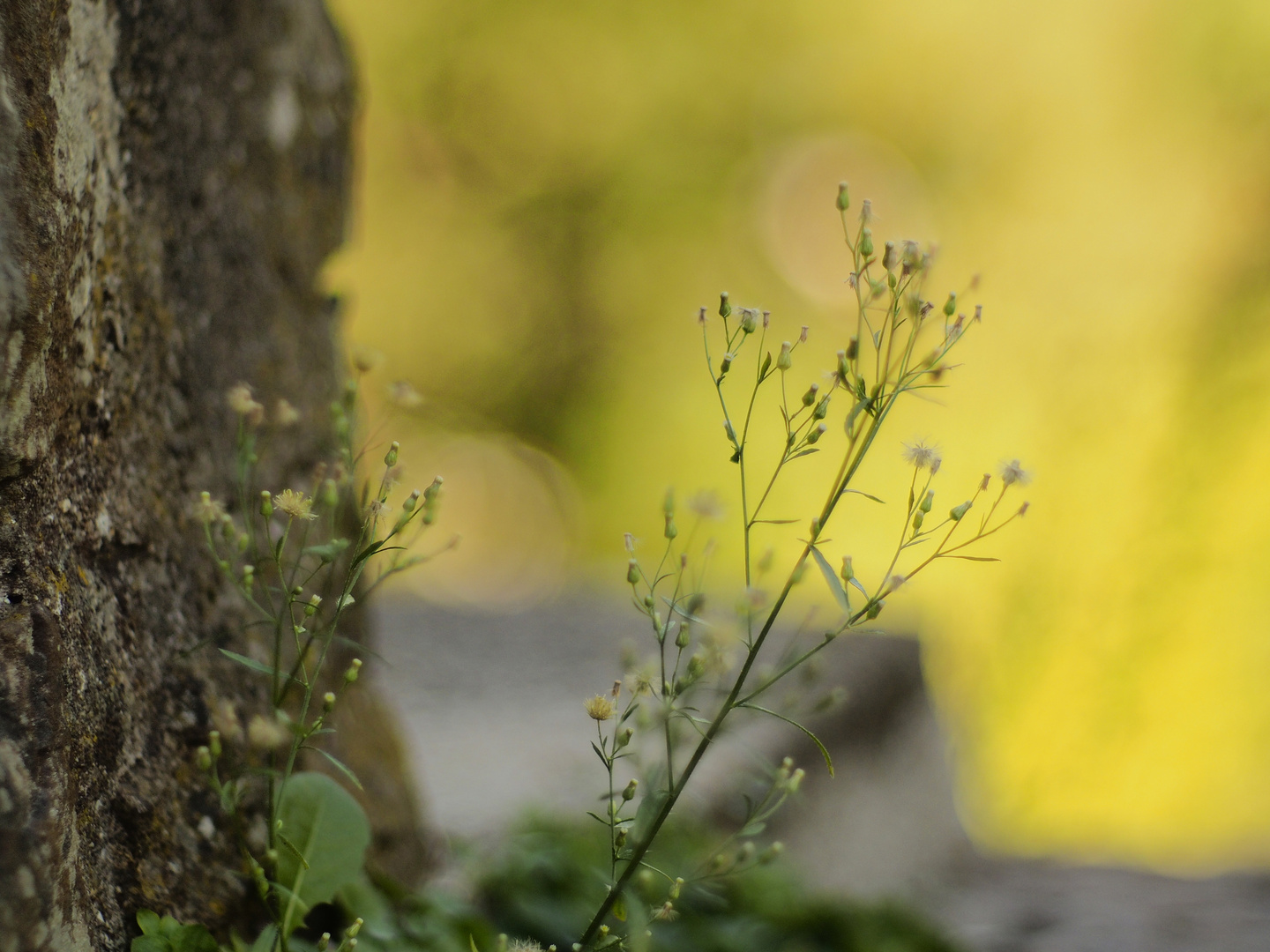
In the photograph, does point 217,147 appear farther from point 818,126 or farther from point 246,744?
point 818,126

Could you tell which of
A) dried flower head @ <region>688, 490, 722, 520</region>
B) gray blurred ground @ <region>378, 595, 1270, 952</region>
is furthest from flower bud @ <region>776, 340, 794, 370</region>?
gray blurred ground @ <region>378, 595, 1270, 952</region>

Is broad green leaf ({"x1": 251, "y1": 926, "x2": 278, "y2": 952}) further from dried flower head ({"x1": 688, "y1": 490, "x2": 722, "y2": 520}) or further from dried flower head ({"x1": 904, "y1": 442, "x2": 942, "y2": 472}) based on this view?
dried flower head ({"x1": 904, "y1": 442, "x2": 942, "y2": 472})

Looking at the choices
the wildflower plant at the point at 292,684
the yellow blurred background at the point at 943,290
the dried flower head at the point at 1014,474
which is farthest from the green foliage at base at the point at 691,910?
the yellow blurred background at the point at 943,290

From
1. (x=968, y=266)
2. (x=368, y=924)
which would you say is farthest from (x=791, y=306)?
(x=368, y=924)

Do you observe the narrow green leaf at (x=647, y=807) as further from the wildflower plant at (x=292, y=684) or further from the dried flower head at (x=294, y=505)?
the dried flower head at (x=294, y=505)

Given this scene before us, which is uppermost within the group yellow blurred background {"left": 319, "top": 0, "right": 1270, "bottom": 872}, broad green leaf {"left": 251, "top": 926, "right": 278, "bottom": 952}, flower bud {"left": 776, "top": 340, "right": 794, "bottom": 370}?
yellow blurred background {"left": 319, "top": 0, "right": 1270, "bottom": 872}

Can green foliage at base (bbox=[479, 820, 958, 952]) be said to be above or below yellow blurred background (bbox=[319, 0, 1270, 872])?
below
